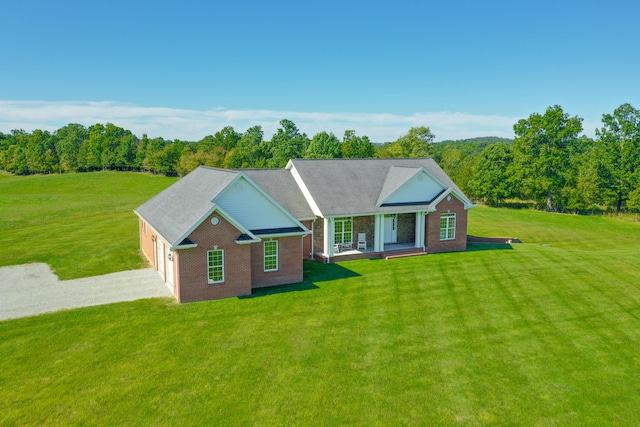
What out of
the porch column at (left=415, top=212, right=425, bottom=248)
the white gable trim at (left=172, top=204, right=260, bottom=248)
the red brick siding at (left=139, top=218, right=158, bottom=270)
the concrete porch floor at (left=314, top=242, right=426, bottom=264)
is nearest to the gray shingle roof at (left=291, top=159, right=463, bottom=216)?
the porch column at (left=415, top=212, right=425, bottom=248)

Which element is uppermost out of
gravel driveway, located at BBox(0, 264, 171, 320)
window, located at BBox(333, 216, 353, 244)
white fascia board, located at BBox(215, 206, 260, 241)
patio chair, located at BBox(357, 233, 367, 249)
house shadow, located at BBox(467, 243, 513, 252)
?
white fascia board, located at BBox(215, 206, 260, 241)

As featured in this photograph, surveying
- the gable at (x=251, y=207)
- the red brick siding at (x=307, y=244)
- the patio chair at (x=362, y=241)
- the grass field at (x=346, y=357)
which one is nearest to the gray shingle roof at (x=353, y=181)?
the red brick siding at (x=307, y=244)

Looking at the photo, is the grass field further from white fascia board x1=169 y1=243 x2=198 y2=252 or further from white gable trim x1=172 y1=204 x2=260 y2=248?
white gable trim x1=172 y1=204 x2=260 y2=248

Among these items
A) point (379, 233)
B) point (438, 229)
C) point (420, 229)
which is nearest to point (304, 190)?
point (379, 233)

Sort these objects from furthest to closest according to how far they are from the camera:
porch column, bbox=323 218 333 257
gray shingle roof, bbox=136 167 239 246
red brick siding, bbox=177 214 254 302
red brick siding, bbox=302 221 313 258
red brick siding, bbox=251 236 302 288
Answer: red brick siding, bbox=302 221 313 258 → porch column, bbox=323 218 333 257 → red brick siding, bbox=251 236 302 288 → gray shingle roof, bbox=136 167 239 246 → red brick siding, bbox=177 214 254 302

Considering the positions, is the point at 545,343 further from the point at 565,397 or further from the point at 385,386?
the point at 385,386

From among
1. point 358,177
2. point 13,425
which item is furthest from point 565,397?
point 358,177

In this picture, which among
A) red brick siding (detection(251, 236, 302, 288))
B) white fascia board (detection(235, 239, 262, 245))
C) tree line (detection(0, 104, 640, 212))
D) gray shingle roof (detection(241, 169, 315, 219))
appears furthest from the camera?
tree line (detection(0, 104, 640, 212))

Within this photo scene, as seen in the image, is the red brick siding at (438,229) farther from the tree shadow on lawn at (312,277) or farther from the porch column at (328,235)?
the tree shadow on lawn at (312,277)
